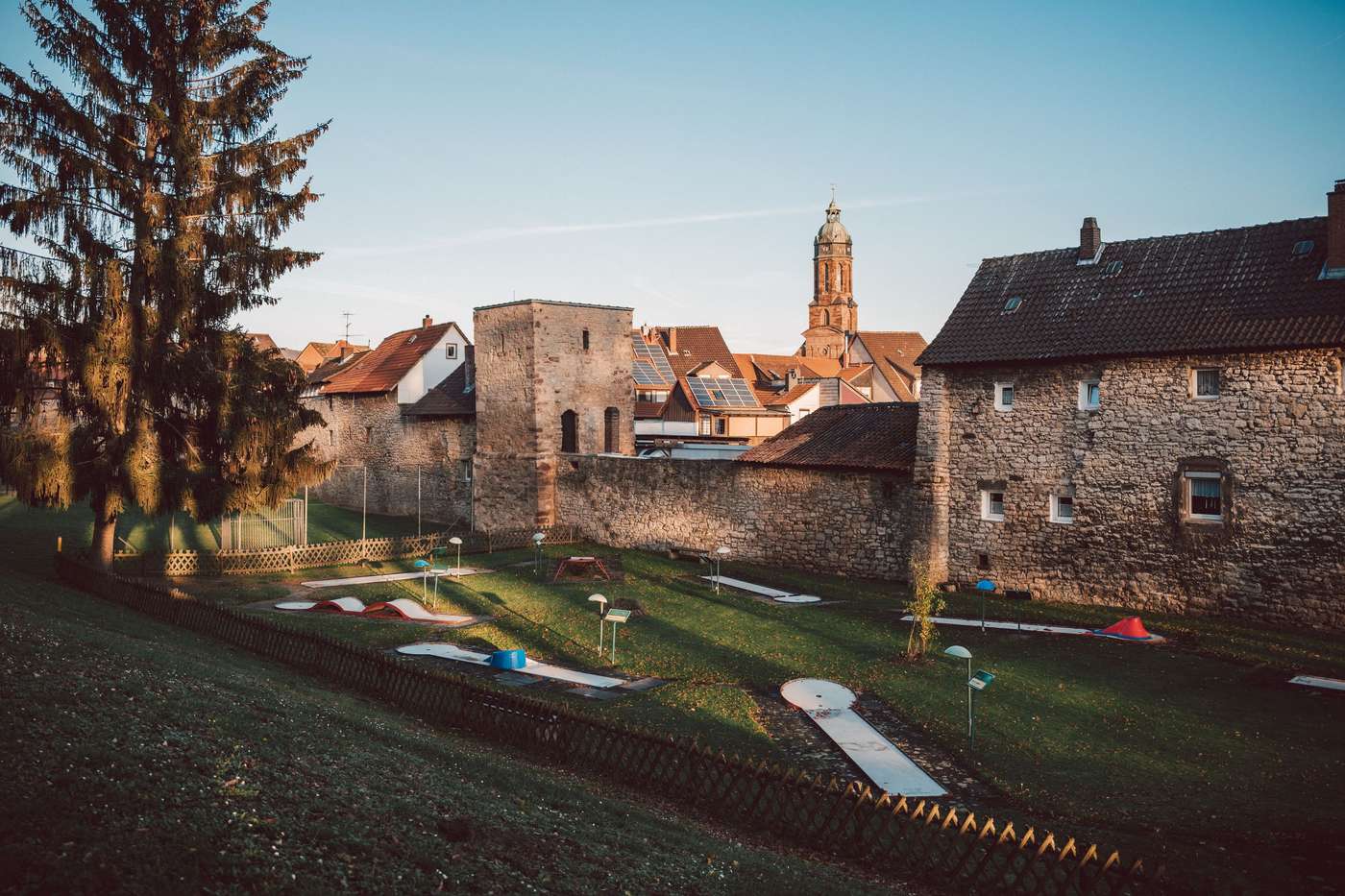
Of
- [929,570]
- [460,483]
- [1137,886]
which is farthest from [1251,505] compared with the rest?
[460,483]

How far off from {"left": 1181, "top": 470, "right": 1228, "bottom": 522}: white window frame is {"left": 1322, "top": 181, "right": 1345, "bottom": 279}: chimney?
15.6 ft

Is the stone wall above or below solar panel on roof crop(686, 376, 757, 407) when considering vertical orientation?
below

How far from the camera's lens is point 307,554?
91.2 ft

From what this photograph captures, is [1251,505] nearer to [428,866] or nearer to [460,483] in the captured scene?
[428,866]

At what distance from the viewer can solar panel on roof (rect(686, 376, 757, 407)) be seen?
4994cm

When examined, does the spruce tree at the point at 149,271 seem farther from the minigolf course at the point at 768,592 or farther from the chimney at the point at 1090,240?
the chimney at the point at 1090,240

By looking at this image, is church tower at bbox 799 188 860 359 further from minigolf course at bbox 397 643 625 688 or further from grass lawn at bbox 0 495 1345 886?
minigolf course at bbox 397 643 625 688

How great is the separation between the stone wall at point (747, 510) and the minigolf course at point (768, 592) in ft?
8.34


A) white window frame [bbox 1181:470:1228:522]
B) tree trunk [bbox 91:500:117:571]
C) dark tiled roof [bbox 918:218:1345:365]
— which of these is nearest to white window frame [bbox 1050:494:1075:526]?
white window frame [bbox 1181:470:1228:522]

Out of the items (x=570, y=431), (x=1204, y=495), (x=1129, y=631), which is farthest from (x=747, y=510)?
(x=1204, y=495)

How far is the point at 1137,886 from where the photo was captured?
7.40 m

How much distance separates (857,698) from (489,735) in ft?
20.0

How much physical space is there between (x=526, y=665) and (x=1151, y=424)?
14.9 meters

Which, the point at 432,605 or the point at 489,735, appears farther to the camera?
the point at 432,605
